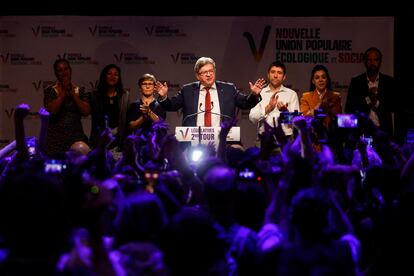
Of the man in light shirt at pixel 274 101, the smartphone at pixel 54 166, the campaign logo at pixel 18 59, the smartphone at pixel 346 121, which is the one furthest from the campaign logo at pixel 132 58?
the smartphone at pixel 54 166

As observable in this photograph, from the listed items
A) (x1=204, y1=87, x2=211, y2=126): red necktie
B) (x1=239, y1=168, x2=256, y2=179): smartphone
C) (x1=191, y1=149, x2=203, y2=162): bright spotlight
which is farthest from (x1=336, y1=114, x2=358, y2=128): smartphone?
(x1=204, y1=87, x2=211, y2=126): red necktie

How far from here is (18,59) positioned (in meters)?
11.0

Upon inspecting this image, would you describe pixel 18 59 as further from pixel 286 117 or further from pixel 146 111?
pixel 286 117

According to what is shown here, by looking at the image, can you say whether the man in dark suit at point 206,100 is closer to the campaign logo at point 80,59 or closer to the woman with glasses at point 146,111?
the woman with glasses at point 146,111

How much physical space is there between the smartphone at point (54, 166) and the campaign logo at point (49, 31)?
657 cm

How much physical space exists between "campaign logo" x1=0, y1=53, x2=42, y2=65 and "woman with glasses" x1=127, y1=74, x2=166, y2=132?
2.63 m

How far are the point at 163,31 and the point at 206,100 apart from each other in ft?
9.03

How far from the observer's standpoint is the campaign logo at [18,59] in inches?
434

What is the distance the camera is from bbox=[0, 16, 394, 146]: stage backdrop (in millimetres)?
10844

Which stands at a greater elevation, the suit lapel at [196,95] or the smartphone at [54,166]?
the suit lapel at [196,95]

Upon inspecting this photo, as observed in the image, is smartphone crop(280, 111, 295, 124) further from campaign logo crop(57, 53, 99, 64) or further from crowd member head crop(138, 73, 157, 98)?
campaign logo crop(57, 53, 99, 64)

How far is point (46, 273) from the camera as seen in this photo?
2475 millimetres
